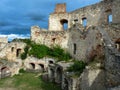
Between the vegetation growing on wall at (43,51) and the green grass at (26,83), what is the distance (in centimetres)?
318

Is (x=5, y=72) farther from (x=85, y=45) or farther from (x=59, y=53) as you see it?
(x=85, y=45)

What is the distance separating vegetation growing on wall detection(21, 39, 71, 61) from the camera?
22.7 meters

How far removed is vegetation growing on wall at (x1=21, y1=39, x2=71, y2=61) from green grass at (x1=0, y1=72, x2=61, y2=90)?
3184 mm

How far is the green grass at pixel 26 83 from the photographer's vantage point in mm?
18047

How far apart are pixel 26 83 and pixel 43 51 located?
5.69 metres

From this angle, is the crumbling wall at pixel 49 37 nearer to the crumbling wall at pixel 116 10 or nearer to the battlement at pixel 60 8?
the battlement at pixel 60 8

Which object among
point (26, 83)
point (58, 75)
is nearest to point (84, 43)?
point (58, 75)

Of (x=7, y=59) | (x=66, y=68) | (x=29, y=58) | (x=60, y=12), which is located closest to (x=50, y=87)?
(x=66, y=68)

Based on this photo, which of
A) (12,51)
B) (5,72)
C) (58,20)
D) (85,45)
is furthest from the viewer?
(58,20)

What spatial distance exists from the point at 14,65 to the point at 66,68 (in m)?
8.07

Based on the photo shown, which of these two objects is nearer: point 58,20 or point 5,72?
point 5,72

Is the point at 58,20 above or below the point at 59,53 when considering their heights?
above

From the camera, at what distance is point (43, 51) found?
79.5ft

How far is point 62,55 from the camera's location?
2275cm
